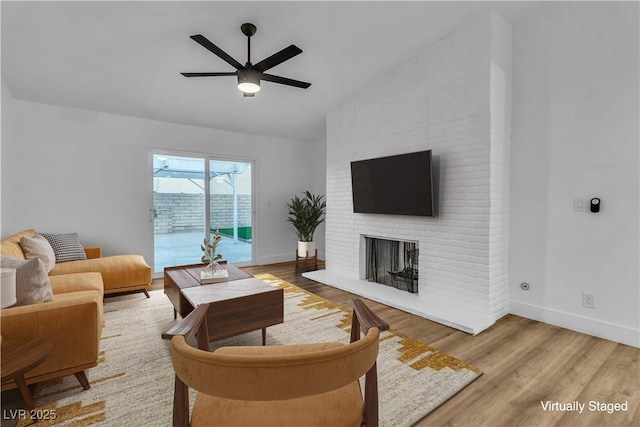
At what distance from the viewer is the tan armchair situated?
31.6 inches

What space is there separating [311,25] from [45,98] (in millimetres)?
3489

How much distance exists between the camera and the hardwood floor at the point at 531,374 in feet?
5.63

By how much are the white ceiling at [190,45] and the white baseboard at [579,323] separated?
2.95m

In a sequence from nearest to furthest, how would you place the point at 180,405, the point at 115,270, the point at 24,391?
the point at 180,405 < the point at 24,391 < the point at 115,270

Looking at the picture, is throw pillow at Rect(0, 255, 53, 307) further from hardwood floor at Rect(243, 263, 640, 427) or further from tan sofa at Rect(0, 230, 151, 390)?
hardwood floor at Rect(243, 263, 640, 427)

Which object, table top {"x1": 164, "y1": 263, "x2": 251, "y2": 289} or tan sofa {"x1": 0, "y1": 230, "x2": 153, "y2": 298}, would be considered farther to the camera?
tan sofa {"x1": 0, "y1": 230, "x2": 153, "y2": 298}

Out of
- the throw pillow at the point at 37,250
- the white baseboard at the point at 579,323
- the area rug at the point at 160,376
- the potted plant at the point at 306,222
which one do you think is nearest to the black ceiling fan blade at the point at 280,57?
the area rug at the point at 160,376

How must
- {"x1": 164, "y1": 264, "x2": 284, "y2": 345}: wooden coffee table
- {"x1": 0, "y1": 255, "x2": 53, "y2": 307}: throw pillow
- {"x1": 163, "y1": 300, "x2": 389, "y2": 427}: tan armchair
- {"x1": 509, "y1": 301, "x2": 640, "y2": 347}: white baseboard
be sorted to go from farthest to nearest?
{"x1": 509, "y1": 301, "x2": 640, "y2": 347}: white baseboard → {"x1": 164, "y1": 264, "x2": 284, "y2": 345}: wooden coffee table → {"x1": 0, "y1": 255, "x2": 53, "y2": 307}: throw pillow → {"x1": 163, "y1": 300, "x2": 389, "y2": 427}: tan armchair

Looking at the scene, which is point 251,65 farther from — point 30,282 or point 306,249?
point 306,249

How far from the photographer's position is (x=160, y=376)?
209cm

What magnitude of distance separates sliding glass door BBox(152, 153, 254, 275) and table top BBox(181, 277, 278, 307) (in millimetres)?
2656

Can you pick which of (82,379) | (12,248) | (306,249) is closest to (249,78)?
(82,379)

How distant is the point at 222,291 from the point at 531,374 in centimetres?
234

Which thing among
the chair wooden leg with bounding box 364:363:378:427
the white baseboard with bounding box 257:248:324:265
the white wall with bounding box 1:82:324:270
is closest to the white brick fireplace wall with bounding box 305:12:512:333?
the chair wooden leg with bounding box 364:363:378:427
